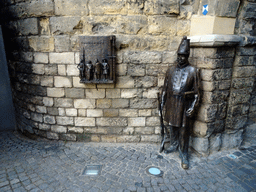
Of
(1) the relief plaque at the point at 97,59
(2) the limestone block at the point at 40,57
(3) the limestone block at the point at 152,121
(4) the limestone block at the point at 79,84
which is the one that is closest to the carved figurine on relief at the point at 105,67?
(1) the relief plaque at the point at 97,59

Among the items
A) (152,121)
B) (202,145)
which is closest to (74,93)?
(152,121)

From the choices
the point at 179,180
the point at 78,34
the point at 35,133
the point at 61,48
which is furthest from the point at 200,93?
the point at 35,133

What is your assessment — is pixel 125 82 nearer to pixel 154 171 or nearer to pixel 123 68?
pixel 123 68

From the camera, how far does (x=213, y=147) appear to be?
3764 mm

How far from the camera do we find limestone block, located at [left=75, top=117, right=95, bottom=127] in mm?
4164

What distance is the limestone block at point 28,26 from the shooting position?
12.6 feet

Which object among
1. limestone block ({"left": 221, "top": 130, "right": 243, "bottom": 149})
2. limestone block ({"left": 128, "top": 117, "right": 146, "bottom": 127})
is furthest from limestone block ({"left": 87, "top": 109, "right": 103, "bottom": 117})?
limestone block ({"left": 221, "top": 130, "right": 243, "bottom": 149})

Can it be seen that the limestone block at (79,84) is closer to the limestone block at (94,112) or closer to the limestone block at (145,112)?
the limestone block at (94,112)

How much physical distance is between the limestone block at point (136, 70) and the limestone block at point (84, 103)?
111 cm

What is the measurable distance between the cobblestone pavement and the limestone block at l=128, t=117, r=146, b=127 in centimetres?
51

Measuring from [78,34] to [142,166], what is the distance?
311 centimetres

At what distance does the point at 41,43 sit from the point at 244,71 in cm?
455

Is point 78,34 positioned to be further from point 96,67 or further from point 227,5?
point 227,5

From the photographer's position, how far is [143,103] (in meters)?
4.09
